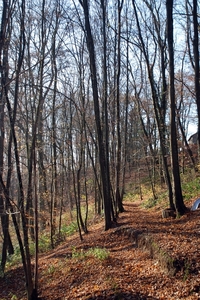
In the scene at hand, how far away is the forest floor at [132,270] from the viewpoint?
4844 millimetres

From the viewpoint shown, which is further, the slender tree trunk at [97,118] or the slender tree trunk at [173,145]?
the slender tree trunk at [97,118]

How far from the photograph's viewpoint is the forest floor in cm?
484

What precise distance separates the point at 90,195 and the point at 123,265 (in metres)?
23.7

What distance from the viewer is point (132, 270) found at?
6.00 metres

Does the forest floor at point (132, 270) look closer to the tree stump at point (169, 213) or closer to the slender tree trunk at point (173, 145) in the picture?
the tree stump at point (169, 213)

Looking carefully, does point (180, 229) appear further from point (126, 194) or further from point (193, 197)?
point (126, 194)

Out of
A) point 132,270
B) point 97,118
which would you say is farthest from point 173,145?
point 132,270

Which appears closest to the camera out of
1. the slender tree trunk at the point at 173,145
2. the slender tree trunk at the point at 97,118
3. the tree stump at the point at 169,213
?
the slender tree trunk at the point at 173,145

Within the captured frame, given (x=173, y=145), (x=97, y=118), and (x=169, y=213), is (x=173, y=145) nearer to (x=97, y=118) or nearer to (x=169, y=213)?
(x=169, y=213)

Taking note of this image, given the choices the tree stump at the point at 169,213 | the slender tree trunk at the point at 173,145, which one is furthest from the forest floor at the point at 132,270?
the slender tree trunk at the point at 173,145

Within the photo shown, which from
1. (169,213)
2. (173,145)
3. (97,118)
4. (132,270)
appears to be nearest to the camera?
(132,270)

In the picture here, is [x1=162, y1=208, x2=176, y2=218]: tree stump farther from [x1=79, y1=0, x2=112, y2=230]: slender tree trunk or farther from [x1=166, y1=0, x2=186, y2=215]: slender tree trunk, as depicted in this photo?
[x1=79, y1=0, x2=112, y2=230]: slender tree trunk

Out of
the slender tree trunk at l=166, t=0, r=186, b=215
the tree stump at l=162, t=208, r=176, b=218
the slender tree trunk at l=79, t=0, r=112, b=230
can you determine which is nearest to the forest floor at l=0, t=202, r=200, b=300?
the tree stump at l=162, t=208, r=176, b=218

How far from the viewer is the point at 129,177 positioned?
28.8 meters
